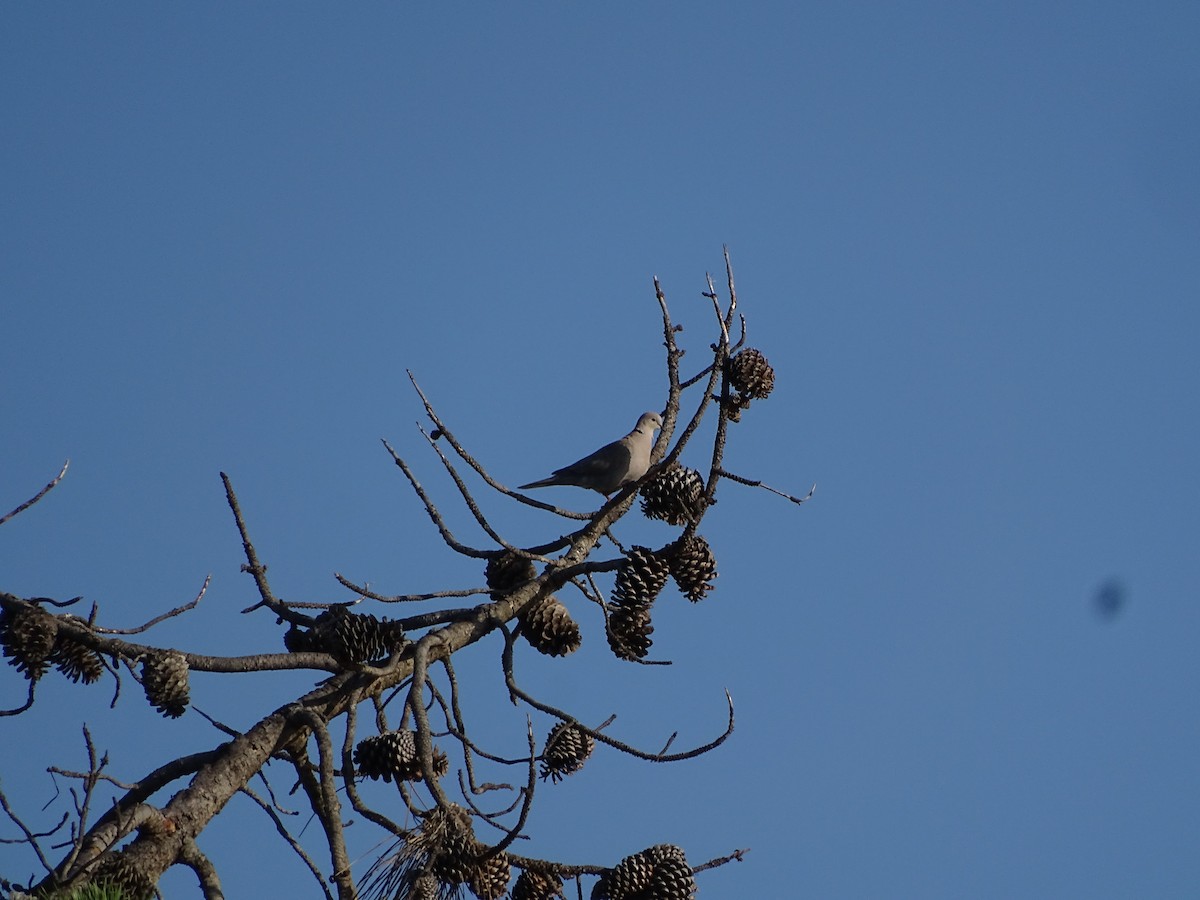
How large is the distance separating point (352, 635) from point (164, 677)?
492mm

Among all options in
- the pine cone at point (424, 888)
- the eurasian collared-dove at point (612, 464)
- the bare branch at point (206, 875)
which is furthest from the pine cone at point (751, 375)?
the eurasian collared-dove at point (612, 464)

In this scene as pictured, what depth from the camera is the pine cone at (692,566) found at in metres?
3.45

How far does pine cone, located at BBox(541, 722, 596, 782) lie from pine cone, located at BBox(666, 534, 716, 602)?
535 mm

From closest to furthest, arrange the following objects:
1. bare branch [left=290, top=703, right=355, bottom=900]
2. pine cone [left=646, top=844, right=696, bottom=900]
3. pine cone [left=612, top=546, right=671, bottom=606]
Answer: bare branch [left=290, top=703, right=355, bottom=900] < pine cone [left=646, top=844, right=696, bottom=900] < pine cone [left=612, top=546, right=671, bottom=606]

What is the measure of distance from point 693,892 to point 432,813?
723mm

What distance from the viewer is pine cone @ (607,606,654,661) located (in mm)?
3461

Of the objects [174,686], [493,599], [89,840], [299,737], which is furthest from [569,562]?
[89,840]

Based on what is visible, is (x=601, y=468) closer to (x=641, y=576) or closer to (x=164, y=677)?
(x=641, y=576)

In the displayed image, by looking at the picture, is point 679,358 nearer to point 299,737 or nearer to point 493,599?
point 493,599

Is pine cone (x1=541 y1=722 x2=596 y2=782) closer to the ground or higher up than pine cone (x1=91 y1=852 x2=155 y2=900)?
higher up

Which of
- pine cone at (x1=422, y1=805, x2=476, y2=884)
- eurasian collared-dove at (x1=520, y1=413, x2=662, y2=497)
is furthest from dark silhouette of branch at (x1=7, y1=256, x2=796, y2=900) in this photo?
eurasian collared-dove at (x1=520, y1=413, x2=662, y2=497)

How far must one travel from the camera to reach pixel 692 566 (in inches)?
136

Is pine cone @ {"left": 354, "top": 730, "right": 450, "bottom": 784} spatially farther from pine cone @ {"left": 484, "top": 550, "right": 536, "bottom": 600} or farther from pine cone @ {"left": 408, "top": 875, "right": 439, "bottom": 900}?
pine cone @ {"left": 484, "top": 550, "right": 536, "bottom": 600}

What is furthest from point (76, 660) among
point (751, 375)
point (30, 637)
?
point (751, 375)
